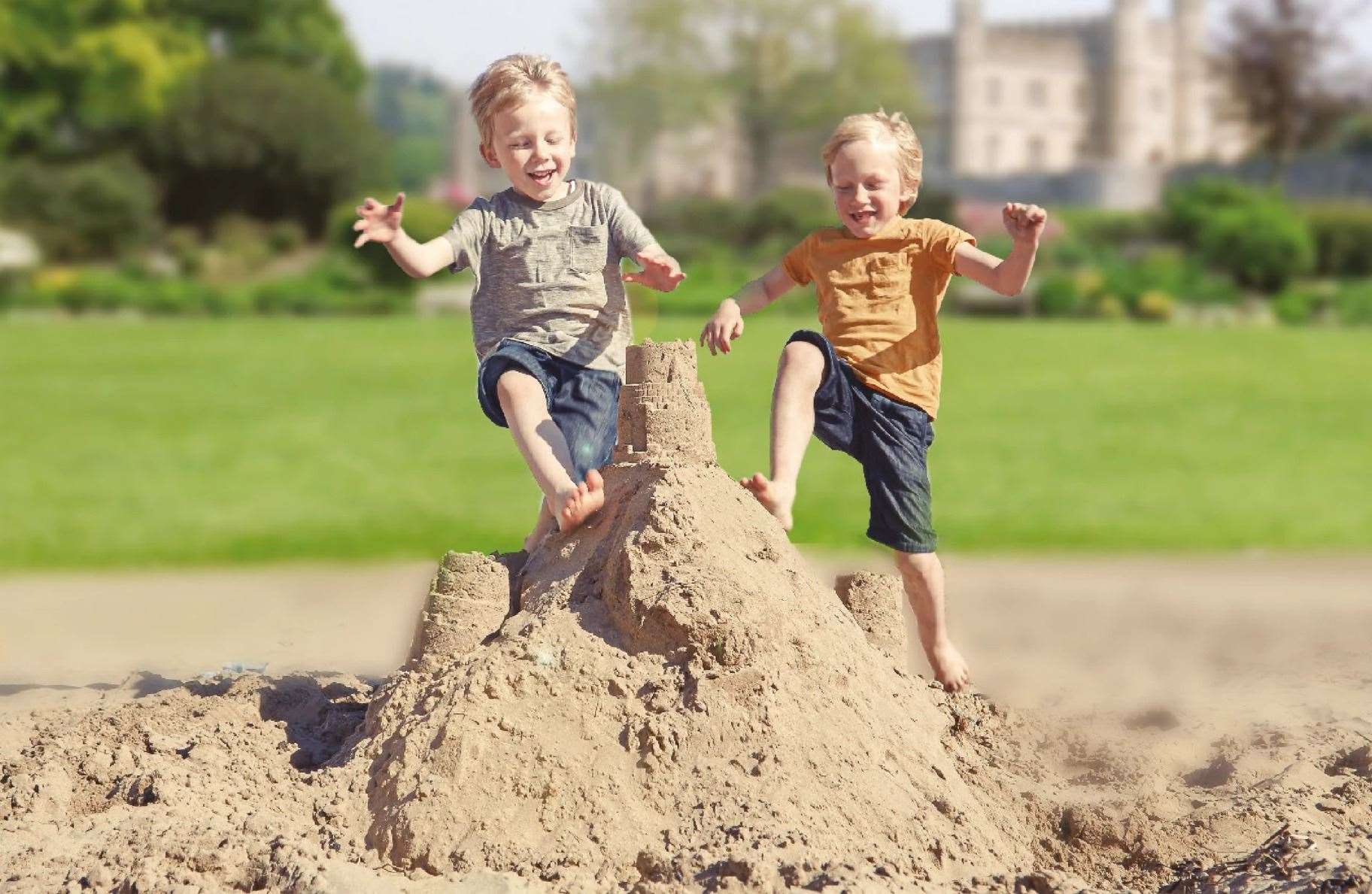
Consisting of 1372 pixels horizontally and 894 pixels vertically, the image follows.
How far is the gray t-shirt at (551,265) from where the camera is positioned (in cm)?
355

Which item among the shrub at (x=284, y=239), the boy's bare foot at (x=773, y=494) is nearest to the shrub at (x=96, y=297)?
the shrub at (x=284, y=239)

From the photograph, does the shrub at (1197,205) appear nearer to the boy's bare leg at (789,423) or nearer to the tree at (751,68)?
the tree at (751,68)

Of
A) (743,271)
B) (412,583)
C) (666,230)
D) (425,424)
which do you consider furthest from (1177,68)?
(412,583)

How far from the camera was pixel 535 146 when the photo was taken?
3469 mm

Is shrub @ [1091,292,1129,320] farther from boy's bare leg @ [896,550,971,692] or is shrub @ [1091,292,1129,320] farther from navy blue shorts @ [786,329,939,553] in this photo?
navy blue shorts @ [786,329,939,553]

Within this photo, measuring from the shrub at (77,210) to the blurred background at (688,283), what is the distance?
0.22ft

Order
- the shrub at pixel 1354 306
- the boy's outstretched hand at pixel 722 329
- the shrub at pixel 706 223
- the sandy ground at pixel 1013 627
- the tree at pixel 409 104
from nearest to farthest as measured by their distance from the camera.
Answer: the boy's outstretched hand at pixel 722 329 < the sandy ground at pixel 1013 627 < the shrub at pixel 1354 306 < the shrub at pixel 706 223 < the tree at pixel 409 104

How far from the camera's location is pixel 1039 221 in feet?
10.5

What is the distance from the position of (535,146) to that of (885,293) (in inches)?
34.8

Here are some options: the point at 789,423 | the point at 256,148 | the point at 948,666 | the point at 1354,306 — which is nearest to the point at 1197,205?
the point at 1354,306

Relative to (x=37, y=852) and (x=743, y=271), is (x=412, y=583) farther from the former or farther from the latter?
(x=743, y=271)

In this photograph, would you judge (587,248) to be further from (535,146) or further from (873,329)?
(873,329)

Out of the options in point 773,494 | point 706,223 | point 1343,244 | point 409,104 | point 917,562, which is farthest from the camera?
point 409,104

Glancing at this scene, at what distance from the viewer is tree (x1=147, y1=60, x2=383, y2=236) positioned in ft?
105
